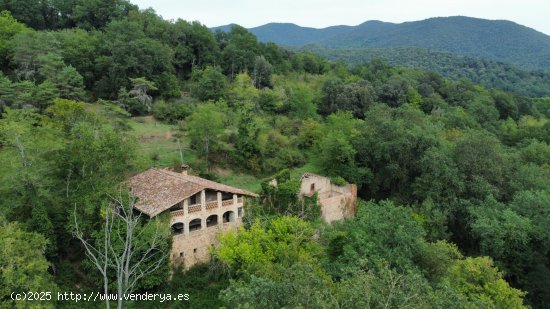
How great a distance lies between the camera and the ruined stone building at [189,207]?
23797 millimetres

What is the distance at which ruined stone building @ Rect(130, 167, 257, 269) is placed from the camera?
23.8 metres

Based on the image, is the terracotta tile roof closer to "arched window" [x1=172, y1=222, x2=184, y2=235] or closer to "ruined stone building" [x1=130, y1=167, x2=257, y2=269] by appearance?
"ruined stone building" [x1=130, y1=167, x2=257, y2=269]

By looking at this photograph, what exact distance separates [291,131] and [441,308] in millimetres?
31007

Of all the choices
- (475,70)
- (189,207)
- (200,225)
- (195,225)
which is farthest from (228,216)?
(475,70)

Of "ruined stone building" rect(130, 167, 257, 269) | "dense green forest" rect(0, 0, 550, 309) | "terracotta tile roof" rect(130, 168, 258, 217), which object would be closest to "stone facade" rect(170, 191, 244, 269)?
"ruined stone building" rect(130, 167, 257, 269)

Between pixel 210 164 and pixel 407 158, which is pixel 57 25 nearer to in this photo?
pixel 210 164

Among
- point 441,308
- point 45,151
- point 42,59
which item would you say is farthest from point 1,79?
point 441,308

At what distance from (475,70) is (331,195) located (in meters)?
124

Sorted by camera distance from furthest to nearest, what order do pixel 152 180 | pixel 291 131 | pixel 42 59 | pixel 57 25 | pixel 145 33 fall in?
pixel 57 25
pixel 145 33
pixel 291 131
pixel 42 59
pixel 152 180

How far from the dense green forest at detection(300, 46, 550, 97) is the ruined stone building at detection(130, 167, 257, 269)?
10540 centimetres

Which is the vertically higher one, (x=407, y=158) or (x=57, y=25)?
(x=57, y=25)

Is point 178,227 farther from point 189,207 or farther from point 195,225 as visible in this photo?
point 189,207

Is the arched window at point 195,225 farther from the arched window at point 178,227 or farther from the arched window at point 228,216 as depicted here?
the arched window at point 228,216

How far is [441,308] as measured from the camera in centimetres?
1373
